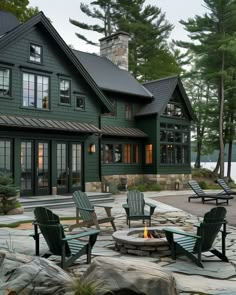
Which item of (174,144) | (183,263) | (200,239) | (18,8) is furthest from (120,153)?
(200,239)

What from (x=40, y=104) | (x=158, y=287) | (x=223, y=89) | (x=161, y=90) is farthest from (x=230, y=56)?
(x=158, y=287)

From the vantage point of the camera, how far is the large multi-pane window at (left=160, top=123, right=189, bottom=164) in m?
23.7

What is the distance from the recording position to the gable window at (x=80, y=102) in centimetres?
1890

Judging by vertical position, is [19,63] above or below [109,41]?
below

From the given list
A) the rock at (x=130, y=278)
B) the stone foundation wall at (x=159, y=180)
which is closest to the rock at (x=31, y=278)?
the rock at (x=130, y=278)

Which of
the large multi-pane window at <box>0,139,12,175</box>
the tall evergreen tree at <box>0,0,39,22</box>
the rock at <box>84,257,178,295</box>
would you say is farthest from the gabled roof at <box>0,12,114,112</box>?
the rock at <box>84,257,178,295</box>

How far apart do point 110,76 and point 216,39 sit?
907 cm

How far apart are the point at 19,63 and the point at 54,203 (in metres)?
6.38

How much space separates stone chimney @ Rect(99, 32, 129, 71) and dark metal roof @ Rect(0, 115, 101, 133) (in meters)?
9.71

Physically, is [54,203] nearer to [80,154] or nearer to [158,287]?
[80,154]

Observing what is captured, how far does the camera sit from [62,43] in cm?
1766

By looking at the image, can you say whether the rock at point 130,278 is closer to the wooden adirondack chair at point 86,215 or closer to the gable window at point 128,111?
the wooden adirondack chair at point 86,215

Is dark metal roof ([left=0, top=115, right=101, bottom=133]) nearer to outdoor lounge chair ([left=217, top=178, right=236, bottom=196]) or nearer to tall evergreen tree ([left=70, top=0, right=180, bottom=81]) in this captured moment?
outdoor lounge chair ([left=217, top=178, right=236, bottom=196])

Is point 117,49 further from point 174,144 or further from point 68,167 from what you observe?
point 68,167
